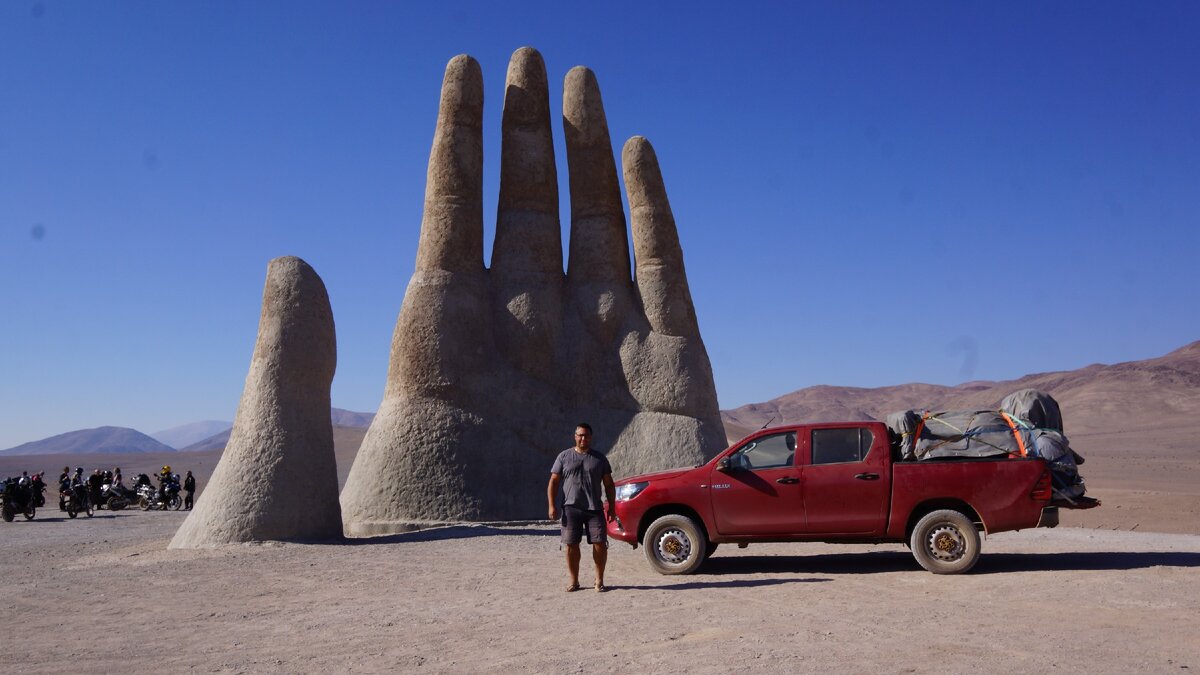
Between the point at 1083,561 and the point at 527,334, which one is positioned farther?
the point at 527,334

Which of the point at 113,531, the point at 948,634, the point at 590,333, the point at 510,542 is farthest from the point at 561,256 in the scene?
the point at 948,634

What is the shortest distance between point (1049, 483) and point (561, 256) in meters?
13.0

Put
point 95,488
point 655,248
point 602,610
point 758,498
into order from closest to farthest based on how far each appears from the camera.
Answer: point 602,610
point 758,498
point 655,248
point 95,488

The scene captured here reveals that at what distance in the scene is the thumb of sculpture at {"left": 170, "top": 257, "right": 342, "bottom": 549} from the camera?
1393 cm

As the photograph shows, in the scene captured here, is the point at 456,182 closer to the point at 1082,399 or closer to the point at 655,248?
the point at 655,248

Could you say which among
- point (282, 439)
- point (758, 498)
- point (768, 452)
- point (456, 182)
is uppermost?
point (456, 182)

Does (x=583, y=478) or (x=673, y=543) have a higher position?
(x=583, y=478)

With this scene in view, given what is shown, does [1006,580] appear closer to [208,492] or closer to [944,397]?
[208,492]

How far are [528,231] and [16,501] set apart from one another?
51.8 ft

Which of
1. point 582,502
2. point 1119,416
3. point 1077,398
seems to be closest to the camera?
point 582,502

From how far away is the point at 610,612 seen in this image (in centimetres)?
825

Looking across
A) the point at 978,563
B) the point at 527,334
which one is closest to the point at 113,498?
the point at 527,334

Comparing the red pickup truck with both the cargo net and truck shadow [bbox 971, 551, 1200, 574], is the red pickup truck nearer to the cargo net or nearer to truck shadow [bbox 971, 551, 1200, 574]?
the cargo net

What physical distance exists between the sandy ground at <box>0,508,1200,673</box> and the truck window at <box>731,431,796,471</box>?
3.98ft
